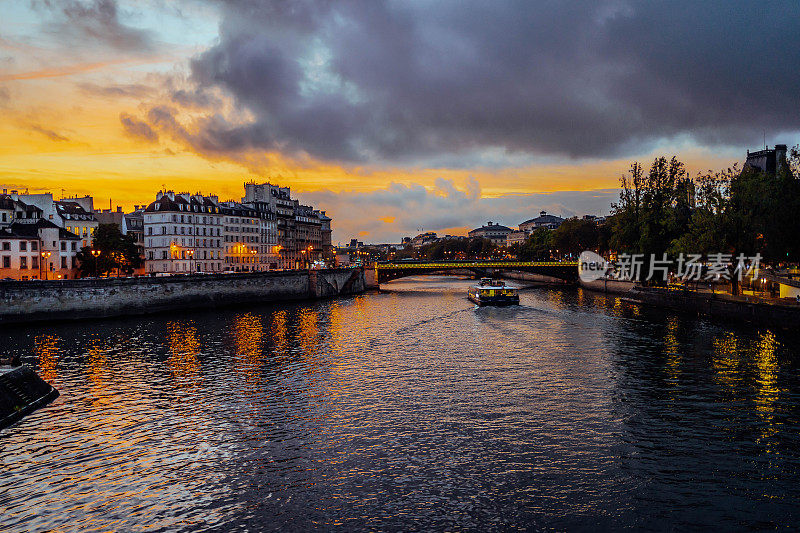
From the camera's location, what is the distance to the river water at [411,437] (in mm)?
20734

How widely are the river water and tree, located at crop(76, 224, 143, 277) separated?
50263mm

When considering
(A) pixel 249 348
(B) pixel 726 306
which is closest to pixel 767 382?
(B) pixel 726 306

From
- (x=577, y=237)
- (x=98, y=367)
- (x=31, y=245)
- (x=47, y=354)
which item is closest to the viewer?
(x=98, y=367)

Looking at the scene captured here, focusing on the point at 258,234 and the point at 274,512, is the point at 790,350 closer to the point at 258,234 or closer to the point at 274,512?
the point at 274,512

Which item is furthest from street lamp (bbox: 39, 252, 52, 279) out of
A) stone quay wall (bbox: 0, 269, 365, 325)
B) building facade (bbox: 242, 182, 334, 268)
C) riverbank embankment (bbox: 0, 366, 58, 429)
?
building facade (bbox: 242, 182, 334, 268)

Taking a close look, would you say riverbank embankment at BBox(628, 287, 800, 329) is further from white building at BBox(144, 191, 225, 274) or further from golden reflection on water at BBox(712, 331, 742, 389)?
white building at BBox(144, 191, 225, 274)

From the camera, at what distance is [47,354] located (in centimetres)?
5059

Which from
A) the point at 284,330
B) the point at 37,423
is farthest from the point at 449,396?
the point at 284,330

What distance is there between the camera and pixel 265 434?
29.1 meters

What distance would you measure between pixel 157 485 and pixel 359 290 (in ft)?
372

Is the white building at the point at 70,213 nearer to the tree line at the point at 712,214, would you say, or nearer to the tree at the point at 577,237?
the tree line at the point at 712,214

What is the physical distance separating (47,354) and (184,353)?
10.8m

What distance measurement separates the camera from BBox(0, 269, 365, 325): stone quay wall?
7050 cm

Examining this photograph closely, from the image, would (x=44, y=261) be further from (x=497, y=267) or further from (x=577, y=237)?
(x=577, y=237)
